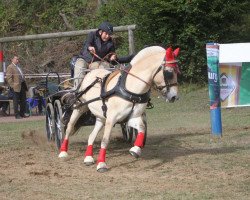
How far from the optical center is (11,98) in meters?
21.2

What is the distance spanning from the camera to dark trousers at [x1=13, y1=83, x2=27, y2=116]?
2055 centimetres

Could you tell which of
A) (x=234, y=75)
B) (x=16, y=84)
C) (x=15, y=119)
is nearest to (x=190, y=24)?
(x=16, y=84)

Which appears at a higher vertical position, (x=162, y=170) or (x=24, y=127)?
(x=162, y=170)

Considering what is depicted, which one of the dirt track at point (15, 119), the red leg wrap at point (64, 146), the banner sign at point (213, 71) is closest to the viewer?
the red leg wrap at point (64, 146)

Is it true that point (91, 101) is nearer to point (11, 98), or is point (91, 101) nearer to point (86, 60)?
point (86, 60)

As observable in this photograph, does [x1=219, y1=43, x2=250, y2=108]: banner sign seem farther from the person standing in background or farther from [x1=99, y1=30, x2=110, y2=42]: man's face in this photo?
the person standing in background

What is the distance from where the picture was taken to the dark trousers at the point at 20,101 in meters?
20.6

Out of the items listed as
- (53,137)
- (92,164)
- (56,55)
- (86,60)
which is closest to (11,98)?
(56,55)

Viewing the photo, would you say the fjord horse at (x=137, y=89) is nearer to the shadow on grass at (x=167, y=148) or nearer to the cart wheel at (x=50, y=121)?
the shadow on grass at (x=167, y=148)

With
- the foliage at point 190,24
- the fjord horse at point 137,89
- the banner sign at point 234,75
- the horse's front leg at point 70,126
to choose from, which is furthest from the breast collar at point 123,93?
the foliage at point 190,24

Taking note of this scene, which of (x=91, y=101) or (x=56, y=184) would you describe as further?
(x=91, y=101)

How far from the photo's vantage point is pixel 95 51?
38.5 feet

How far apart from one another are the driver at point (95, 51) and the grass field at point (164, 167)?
4.76ft

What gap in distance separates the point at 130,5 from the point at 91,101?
1414 cm
